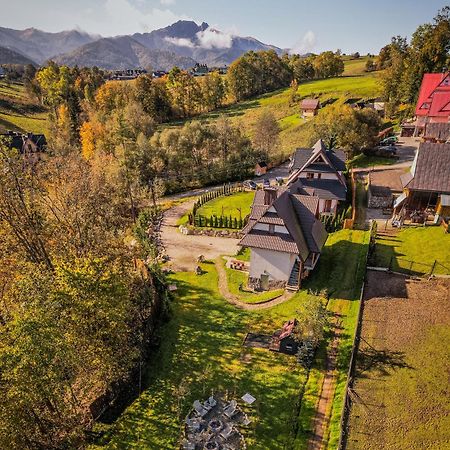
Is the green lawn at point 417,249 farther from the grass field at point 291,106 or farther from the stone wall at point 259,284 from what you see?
the grass field at point 291,106

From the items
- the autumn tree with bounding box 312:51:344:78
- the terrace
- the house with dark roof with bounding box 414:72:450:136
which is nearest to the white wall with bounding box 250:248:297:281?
the terrace

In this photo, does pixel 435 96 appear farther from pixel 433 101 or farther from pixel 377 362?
pixel 377 362

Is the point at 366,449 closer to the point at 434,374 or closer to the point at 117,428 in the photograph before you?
the point at 434,374

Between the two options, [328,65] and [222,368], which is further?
[328,65]

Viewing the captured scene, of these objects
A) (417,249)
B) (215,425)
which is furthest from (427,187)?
(215,425)

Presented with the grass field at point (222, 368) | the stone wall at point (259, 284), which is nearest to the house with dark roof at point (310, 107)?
the grass field at point (222, 368)

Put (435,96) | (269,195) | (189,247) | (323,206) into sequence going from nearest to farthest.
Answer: (269,195) → (189,247) → (323,206) → (435,96)

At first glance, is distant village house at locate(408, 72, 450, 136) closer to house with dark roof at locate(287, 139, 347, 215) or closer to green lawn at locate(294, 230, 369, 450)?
house with dark roof at locate(287, 139, 347, 215)

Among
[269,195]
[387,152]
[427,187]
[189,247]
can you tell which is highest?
[387,152]
